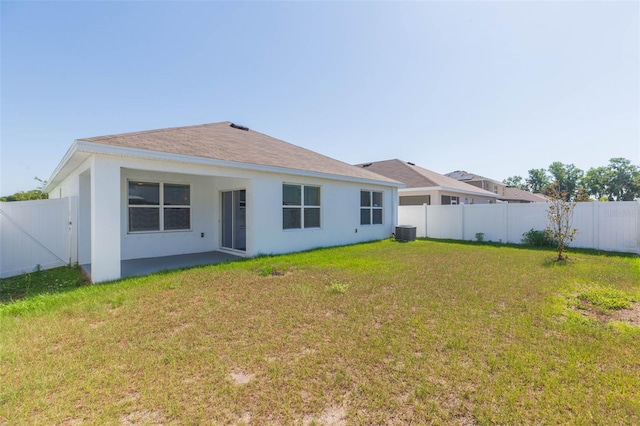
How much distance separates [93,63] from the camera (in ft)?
31.3

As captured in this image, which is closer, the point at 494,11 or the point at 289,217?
the point at 494,11

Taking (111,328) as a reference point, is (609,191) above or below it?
above

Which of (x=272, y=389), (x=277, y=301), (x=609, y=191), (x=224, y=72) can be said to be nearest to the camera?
(x=272, y=389)

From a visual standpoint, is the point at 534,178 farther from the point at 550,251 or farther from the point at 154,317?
the point at 154,317

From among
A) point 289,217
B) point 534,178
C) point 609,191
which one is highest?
point 534,178

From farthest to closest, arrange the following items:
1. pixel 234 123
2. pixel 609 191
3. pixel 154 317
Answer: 1. pixel 609 191
2. pixel 234 123
3. pixel 154 317

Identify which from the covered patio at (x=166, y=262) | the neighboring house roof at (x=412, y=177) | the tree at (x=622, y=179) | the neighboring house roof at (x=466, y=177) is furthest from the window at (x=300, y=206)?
the tree at (x=622, y=179)

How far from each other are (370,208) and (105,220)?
33.4 feet

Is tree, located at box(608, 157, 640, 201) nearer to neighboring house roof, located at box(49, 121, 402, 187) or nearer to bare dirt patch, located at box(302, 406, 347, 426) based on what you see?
neighboring house roof, located at box(49, 121, 402, 187)

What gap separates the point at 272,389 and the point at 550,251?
11.6 meters

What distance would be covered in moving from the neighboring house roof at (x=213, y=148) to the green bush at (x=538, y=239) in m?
6.11

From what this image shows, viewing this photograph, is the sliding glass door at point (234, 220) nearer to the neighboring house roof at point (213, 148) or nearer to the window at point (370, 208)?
the neighboring house roof at point (213, 148)

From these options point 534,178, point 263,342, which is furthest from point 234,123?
point 534,178

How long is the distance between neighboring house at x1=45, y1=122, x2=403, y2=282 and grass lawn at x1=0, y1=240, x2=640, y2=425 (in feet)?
8.60
